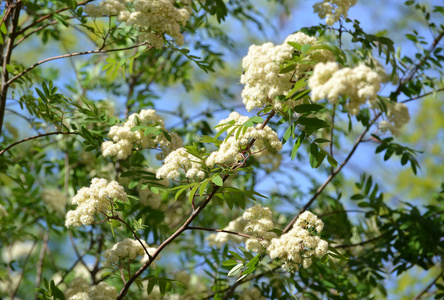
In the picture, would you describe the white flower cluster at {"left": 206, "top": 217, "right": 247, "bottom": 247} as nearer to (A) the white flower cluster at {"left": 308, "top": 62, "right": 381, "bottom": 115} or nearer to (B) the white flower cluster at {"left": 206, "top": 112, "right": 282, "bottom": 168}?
(B) the white flower cluster at {"left": 206, "top": 112, "right": 282, "bottom": 168}

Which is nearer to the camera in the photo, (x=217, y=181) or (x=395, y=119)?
(x=217, y=181)

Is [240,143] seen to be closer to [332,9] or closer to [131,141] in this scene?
[131,141]

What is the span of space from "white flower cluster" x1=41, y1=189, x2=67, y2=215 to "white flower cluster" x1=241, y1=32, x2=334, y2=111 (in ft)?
8.53

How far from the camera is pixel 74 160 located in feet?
15.1

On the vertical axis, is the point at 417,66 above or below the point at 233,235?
above

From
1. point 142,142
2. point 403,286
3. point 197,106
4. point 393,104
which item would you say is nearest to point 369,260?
point 393,104

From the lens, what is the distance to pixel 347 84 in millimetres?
1938

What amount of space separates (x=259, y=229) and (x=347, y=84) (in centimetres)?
96

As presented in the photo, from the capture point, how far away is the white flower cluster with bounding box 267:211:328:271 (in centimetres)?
237

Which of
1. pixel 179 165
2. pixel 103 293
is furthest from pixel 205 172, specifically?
pixel 103 293

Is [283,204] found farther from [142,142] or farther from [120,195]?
[120,195]

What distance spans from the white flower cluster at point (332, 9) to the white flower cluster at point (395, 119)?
100cm

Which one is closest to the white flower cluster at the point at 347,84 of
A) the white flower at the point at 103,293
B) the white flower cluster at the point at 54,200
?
the white flower at the point at 103,293

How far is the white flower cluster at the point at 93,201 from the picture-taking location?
253 cm
